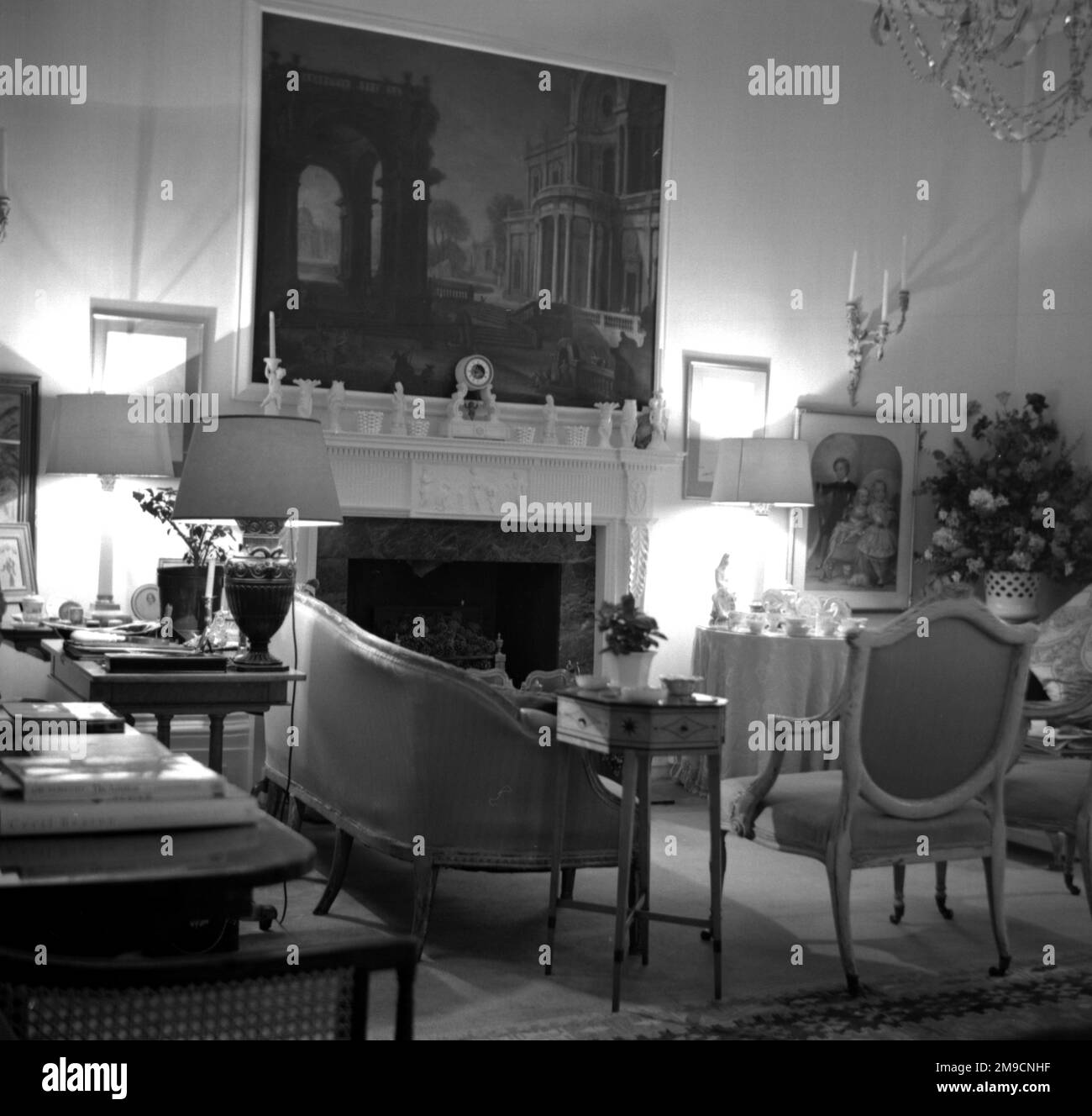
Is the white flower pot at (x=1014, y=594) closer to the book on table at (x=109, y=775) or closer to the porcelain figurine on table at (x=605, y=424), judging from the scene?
the porcelain figurine on table at (x=605, y=424)

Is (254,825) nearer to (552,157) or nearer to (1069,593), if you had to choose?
(552,157)

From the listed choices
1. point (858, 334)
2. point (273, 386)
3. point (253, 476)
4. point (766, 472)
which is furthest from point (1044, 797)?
point (858, 334)

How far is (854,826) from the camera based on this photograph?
13.5 feet

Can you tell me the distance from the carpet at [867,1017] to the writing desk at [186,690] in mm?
1138

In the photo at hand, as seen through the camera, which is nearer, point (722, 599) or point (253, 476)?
point (253, 476)

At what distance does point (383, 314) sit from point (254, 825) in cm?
561

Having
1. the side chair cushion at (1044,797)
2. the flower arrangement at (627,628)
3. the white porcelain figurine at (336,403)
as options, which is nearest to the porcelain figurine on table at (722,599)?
the white porcelain figurine at (336,403)

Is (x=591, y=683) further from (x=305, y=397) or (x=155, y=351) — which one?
(x=155, y=351)

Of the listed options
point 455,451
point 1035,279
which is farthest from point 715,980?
point 1035,279

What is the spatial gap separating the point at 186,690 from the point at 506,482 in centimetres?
364

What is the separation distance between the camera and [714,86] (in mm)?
7898

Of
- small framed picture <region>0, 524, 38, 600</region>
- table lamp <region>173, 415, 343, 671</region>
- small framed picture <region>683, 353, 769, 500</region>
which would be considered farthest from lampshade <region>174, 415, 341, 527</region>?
small framed picture <region>683, 353, 769, 500</region>

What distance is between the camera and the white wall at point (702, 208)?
20.8ft

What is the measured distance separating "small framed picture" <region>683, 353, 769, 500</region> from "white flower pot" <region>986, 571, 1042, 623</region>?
1728mm
